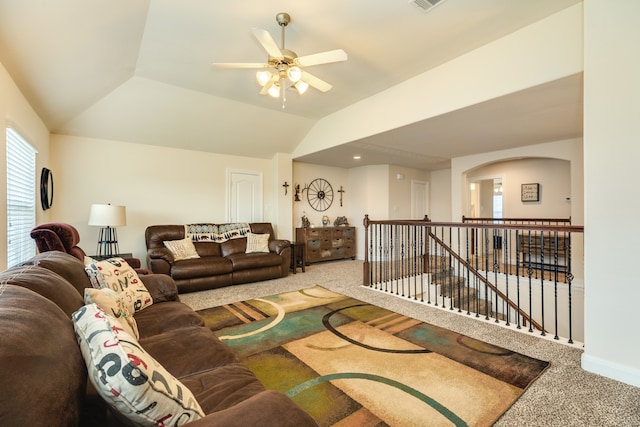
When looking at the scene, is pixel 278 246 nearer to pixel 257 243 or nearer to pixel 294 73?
pixel 257 243

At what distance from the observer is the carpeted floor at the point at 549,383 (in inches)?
62.7

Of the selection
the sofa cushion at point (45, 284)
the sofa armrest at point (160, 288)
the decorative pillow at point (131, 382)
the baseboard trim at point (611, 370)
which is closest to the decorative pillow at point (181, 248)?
the sofa armrest at point (160, 288)

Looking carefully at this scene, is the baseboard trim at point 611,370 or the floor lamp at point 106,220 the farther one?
the floor lamp at point 106,220

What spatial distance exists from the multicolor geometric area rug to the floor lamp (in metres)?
1.96

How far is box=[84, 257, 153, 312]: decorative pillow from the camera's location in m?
1.97

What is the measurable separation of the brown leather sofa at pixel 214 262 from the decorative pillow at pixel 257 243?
89 millimetres

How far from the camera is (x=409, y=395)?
5.87 feet

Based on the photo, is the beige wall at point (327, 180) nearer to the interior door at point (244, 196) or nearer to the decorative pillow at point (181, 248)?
the interior door at point (244, 196)

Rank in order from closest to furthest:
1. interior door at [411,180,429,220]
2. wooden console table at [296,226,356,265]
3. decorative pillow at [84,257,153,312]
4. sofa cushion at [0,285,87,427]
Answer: sofa cushion at [0,285,87,427]
decorative pillow at [84,257,153,312]
wooden console table at [296,226,356,265]
interior door at [411,180,429,220]

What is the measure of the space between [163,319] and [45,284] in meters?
0.86

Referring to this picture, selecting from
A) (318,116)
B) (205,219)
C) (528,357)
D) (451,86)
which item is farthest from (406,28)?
(205,219)

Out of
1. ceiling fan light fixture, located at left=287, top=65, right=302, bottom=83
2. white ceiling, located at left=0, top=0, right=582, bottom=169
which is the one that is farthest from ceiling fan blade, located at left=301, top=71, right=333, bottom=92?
white ceiling, located at left=0, top=0, right=582, bottom=169

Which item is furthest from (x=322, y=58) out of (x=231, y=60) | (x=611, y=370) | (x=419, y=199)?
(x=419, y=199)

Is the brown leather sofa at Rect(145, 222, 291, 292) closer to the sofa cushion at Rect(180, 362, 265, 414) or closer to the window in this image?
the window
